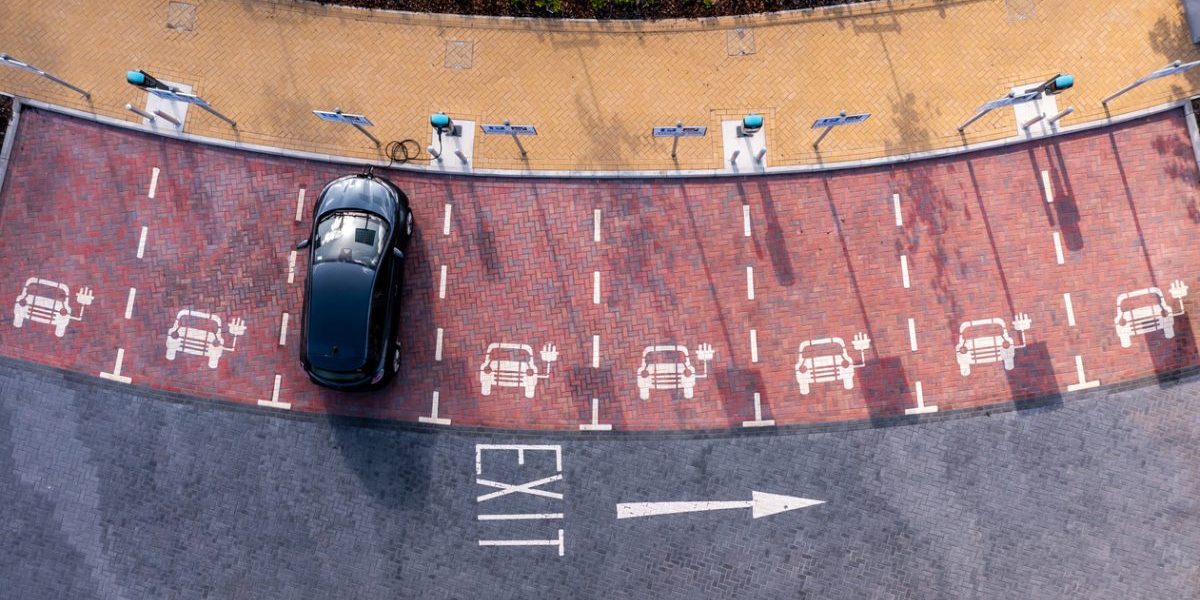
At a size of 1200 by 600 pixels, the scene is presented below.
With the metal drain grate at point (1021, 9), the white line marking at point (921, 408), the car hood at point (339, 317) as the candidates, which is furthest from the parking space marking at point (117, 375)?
the metal drain grate at point (1021, 9)

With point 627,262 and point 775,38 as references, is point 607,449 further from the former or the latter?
point 775,38

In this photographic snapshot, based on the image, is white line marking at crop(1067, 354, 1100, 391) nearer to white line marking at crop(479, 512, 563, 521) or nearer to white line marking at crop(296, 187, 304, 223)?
white line marking at crop(479, 512, 563, 521)

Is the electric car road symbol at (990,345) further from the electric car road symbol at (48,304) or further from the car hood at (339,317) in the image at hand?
the electric car road symbol at (48,304)

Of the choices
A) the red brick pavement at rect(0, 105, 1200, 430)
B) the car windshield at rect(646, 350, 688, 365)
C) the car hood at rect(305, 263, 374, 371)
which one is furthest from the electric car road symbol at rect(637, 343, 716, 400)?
the car hood at rect(305, 263, 374, 371)

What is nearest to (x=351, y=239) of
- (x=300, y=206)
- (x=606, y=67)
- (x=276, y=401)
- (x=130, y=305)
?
(x=300, y=206)

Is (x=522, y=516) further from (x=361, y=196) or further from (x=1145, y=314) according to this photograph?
(x=1145, y=314)
